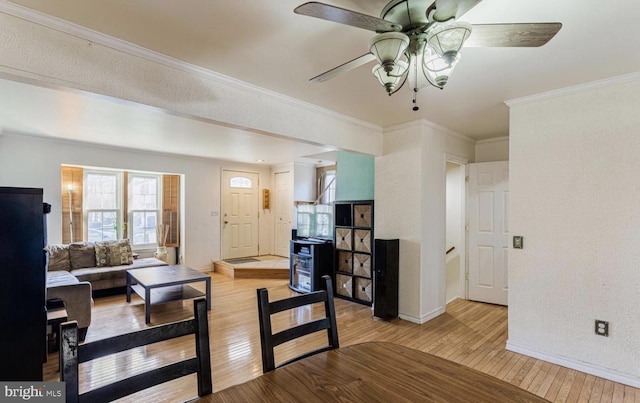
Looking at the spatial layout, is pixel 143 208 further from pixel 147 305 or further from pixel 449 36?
pixel 449 36

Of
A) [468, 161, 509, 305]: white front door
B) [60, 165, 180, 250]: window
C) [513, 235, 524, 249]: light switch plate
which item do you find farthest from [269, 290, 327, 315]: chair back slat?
[60, 165, 180, 250]: window

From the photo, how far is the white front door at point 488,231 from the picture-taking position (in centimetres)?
432

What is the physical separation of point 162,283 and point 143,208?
3058 mm

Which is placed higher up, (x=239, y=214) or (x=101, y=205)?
(x=101, y=205)

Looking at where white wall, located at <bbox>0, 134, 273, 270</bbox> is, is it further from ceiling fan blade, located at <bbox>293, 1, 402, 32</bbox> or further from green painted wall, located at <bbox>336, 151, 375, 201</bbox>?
ceiling fan blade, located at <bbox>293, 1, 402, 32</bbox>

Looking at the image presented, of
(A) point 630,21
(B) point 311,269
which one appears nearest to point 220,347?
(B) point 311,269

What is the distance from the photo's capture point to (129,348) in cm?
103

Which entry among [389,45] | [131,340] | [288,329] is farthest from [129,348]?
[389,45]

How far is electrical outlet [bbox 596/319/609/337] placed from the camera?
8.25 ft

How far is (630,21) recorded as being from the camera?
1697mm

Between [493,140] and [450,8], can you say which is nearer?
[450,8]

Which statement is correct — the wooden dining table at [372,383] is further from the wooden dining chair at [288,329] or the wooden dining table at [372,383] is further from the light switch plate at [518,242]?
the light switch plate at [518,242]

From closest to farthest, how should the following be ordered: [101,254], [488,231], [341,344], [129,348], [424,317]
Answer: [129,348] < [341,344] < [424,317] < [488,231] < [101,254]

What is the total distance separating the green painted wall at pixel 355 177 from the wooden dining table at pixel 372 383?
3195 millimetres
